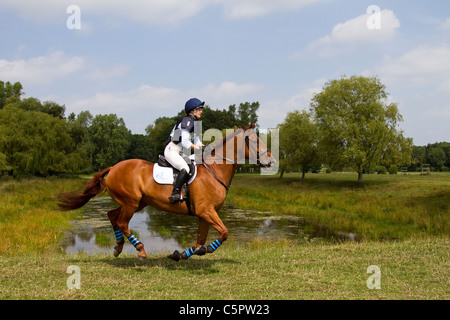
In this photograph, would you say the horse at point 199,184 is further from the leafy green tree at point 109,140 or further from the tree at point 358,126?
the leafy green tree at point 109,140

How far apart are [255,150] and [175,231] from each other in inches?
464

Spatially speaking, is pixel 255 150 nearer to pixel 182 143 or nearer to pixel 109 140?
pixel 182 143

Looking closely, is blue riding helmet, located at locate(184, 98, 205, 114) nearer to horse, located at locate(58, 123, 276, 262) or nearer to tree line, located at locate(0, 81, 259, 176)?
horse, located at locate(58, 123, 276, 262)

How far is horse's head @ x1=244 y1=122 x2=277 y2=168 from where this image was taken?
7.90 meters

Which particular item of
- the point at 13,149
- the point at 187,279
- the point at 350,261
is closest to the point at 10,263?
the point at 187,279

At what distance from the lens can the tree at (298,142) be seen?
42656mm

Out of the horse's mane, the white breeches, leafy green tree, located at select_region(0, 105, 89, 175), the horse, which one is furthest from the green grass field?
leafy green tree, located at select_region(0, 105, 89, 175)

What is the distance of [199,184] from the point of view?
7.63 m

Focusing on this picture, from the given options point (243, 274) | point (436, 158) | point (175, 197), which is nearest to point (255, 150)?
point (175, 197)

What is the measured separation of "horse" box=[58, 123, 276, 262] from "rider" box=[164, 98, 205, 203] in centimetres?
24

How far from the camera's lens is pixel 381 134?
3522cm

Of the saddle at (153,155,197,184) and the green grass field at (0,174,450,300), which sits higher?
the saddle at (153,155,197,184)

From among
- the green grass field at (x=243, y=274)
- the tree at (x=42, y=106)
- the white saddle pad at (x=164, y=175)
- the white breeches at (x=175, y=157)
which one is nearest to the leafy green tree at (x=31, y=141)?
the tree at (x=42, y=106)
